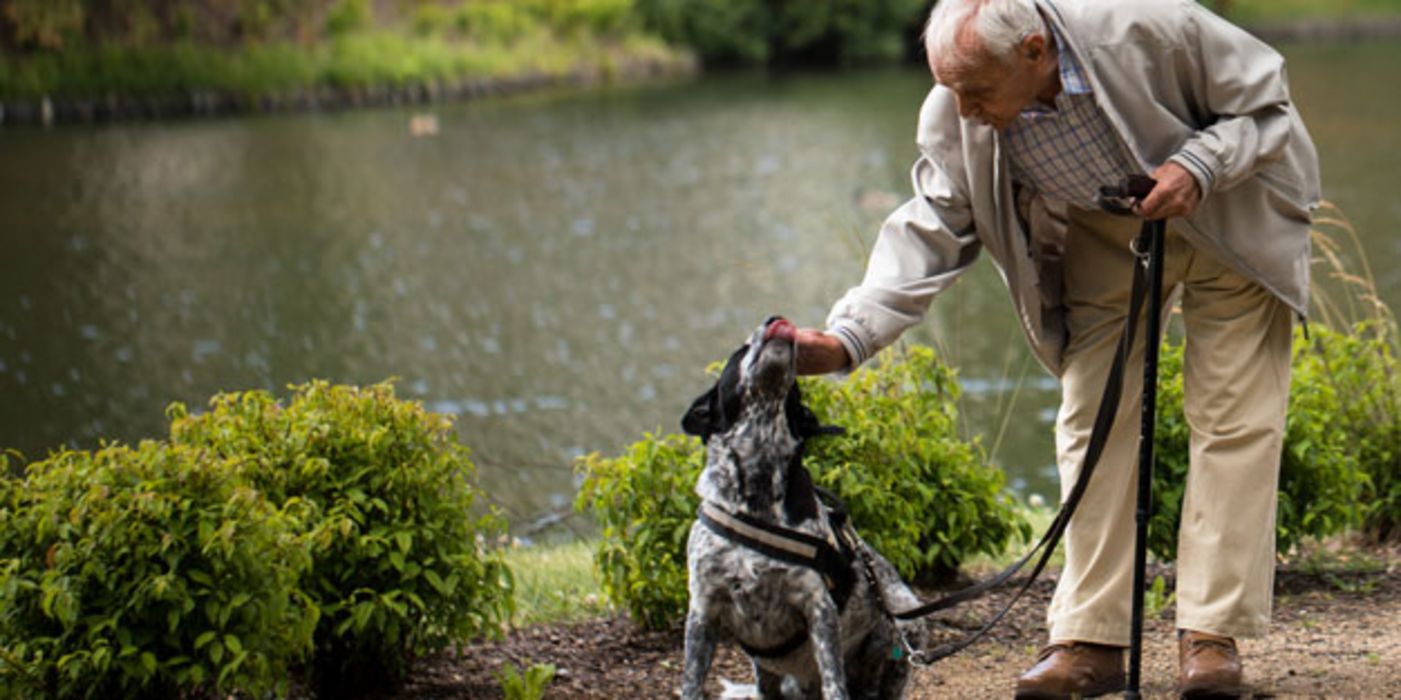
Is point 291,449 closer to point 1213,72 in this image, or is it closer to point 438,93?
point 1213,72

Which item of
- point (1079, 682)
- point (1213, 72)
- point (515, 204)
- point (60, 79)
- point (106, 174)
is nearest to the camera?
point (1213, 72)

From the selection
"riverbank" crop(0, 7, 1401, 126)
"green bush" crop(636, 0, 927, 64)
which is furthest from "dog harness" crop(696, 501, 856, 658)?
"green bush" crop(636, 0, 927, 64)

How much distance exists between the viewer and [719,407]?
3.71 m

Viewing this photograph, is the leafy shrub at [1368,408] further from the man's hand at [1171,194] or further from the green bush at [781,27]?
the green bush at [781,27]

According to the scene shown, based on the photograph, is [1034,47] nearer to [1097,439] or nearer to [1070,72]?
[1070,72]

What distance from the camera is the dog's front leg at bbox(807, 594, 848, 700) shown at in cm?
368

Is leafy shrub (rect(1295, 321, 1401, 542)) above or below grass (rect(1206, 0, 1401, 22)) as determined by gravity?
above

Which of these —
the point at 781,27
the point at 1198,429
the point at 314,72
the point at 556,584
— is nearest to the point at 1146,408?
the point at 1198,429

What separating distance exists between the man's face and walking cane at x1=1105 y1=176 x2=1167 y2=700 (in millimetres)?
358

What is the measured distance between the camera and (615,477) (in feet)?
17.1

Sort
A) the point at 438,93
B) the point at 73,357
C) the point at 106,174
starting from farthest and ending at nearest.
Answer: the point at 438,93 < the point at 106,174 < the point at 73,357

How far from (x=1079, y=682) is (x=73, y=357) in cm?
1174

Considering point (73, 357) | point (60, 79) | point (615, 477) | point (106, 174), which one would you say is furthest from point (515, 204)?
point (615, 477)

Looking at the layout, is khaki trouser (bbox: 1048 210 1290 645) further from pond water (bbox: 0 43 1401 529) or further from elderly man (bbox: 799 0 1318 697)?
pond water (bbox: 0 43 1401 529)
